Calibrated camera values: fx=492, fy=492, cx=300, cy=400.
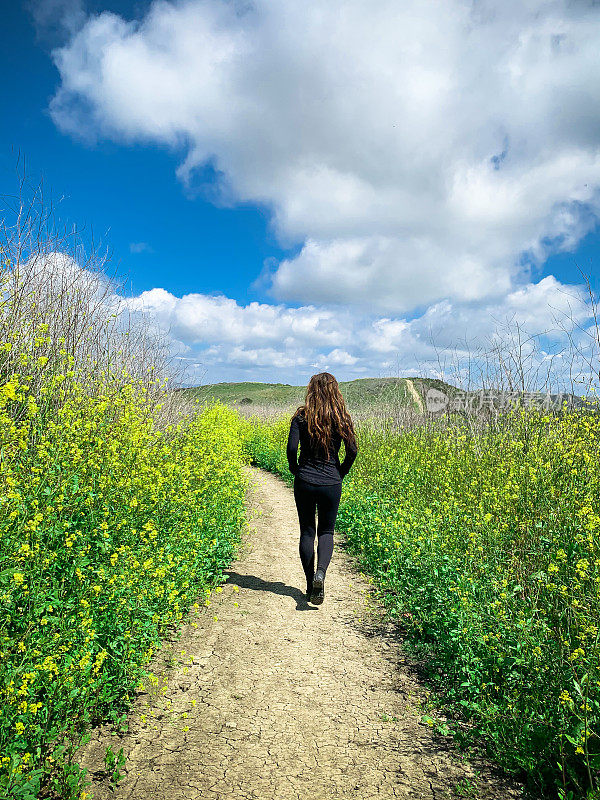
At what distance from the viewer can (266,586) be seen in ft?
18.6

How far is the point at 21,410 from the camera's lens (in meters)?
4.89

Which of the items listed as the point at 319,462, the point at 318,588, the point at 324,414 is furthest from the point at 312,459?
the point at 318,588

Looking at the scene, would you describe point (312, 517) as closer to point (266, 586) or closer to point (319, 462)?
point (319, 462)

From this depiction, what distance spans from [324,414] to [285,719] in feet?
8.77

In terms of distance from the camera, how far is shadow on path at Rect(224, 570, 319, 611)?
17.8ft

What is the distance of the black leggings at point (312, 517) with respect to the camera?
505cm

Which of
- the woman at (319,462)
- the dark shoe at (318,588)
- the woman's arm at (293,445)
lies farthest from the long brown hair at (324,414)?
the dark shoe at (318,588)

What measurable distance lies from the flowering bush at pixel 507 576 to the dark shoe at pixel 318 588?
2.28ft

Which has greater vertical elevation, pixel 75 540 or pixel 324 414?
pixel 324 414

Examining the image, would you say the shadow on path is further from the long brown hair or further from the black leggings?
the long brown hair

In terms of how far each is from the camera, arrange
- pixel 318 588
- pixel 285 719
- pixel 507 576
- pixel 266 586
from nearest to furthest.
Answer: pixel 285 719, pixel 507 576, pixel 318 588, pixel 266 586

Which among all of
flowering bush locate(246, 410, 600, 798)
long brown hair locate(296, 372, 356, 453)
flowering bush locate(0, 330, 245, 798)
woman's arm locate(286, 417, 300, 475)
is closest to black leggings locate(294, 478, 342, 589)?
woman's arm locate(286, 417, 300, 475)

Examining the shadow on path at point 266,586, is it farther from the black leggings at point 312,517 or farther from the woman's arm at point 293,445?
the woman's arm at point 293,445

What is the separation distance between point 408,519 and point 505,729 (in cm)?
353
